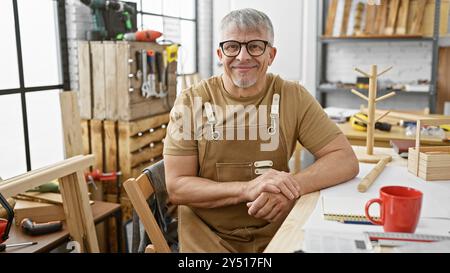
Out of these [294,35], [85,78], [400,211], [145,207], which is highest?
[294,35]

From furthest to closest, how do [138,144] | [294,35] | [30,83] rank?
1. [294,35]
2. [138,144]
3. [30,83]

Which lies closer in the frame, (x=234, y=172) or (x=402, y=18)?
(x=234, y=172)

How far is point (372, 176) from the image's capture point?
156cm

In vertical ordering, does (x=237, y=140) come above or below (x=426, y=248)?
above

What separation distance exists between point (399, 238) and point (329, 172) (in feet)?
1.69

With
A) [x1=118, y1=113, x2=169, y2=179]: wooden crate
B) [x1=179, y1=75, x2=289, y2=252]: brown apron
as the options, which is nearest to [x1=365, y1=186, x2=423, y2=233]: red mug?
[x1=179, y1=75, x2=289, y2=252]: brown apron

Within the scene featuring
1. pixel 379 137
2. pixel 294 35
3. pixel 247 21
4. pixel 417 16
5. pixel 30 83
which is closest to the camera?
pixel 247 21

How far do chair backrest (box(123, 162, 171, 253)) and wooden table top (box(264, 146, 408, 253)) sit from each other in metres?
0.45

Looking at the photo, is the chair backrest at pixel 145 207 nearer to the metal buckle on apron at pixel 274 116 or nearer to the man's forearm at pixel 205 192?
the man's forearm at pixel 205 192

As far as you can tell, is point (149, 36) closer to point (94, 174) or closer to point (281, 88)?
point (94, 174)

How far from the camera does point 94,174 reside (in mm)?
2779

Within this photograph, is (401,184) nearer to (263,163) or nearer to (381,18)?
→ (263,163)

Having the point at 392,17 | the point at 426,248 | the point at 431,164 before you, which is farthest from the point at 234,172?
the point at 392,17
